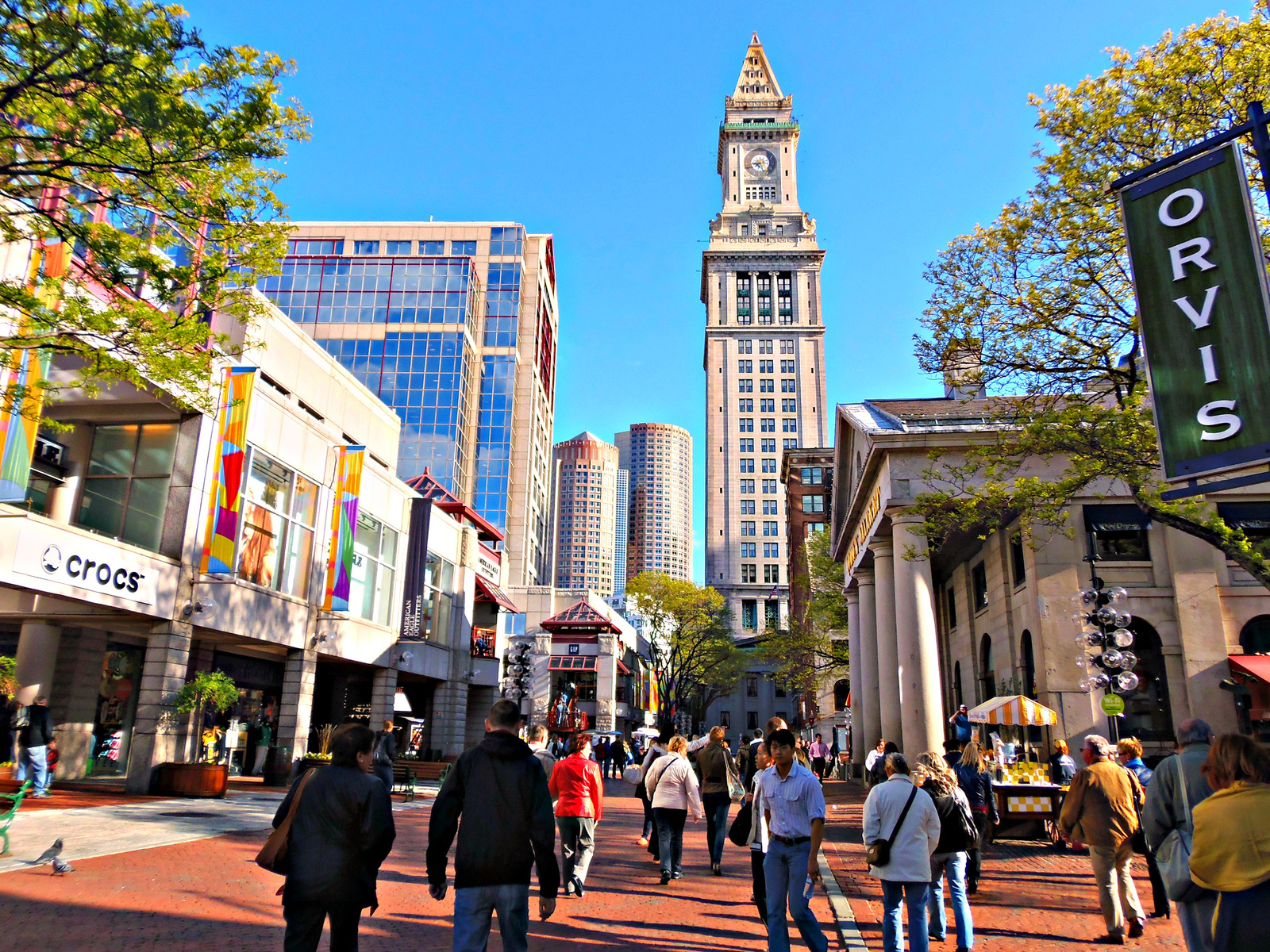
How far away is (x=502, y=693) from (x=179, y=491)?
93.1 feet

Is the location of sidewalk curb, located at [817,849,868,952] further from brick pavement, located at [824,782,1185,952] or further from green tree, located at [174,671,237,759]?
green tree, located at [174,671,237,759]

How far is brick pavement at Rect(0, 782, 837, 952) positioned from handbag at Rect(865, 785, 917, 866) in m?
1.85

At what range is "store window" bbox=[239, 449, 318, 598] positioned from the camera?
23.5 meters

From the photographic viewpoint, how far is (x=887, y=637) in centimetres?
2909

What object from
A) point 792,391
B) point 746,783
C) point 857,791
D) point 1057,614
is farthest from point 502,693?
point 792,391

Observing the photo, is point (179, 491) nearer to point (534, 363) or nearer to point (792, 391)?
point (534, 363)

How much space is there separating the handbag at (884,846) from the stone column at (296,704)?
21.6 m

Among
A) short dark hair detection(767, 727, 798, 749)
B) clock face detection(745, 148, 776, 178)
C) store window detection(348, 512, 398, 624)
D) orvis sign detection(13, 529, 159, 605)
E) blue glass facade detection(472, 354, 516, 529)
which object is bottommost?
short dark hair detection(767, 727, 798, 749)

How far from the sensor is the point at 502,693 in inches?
1829

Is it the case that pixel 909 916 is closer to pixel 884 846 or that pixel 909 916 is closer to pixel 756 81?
pixel 884 846

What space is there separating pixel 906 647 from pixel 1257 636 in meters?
9.24

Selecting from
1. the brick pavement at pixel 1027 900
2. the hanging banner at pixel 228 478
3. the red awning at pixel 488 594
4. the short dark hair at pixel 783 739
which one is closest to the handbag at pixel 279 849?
the short dark hair at pixel 783 739

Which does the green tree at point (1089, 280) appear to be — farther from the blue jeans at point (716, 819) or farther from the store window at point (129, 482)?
the store window at point (129, 482)

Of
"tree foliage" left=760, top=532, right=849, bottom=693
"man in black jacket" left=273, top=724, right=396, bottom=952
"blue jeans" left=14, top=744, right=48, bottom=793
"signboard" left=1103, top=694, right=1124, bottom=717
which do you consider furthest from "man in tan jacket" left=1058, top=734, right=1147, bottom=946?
"tree foliage" left=760, top=532, right=849, bottom=693
